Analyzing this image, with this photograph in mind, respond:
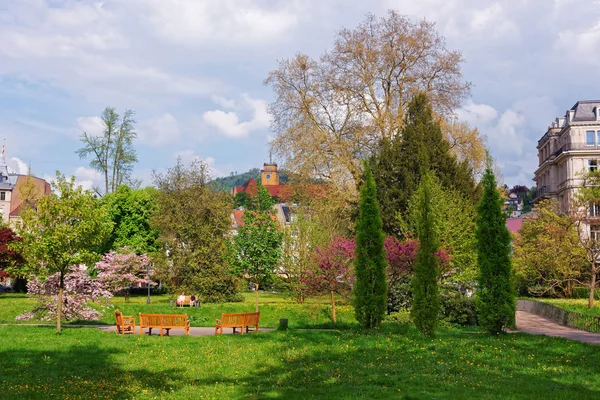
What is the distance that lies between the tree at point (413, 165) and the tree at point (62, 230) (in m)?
18.6

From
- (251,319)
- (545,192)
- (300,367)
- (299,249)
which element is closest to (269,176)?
(545,192)

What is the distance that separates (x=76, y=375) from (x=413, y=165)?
87.5ft

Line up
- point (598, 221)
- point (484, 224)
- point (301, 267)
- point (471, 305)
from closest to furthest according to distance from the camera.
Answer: point (484, 224)
point (471, 305)
point (301, 267)
point (598, 221)

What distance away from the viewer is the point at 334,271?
97.4ft

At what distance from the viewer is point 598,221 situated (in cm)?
4731

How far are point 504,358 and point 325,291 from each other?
53.5ft

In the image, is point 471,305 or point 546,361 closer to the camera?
point 546,361

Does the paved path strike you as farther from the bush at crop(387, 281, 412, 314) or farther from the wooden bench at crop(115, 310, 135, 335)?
the wooden bench at crop(115, 310, 135, 335)

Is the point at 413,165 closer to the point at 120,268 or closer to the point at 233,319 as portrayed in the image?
the point at 233,319

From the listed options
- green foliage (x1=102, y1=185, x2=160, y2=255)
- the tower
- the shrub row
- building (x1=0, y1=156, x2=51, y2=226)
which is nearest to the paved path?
the shrub row

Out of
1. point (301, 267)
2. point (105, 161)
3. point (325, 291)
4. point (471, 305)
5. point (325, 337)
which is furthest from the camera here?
point (105, 161)

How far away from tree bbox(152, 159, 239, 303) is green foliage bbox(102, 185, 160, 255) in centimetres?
764

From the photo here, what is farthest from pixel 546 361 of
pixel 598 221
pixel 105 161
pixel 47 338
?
pixel 105 161

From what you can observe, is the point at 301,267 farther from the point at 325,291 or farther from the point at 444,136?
the point at 444,136
